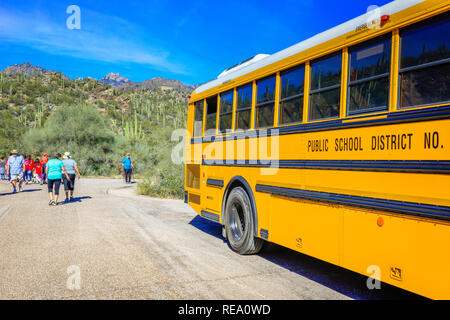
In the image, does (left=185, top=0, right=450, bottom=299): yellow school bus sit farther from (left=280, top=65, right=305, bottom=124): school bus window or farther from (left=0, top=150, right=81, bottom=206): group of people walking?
(left=0, top=150, right=81, bottom=206): group of people walking

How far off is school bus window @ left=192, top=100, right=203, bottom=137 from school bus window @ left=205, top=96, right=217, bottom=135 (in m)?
0.34

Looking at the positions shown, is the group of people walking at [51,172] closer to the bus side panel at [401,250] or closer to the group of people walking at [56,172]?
the group of people walking at [56,172]

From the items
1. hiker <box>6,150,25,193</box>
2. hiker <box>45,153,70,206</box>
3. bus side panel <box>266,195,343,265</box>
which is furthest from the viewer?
hiker <box>6,150,25,193</box>

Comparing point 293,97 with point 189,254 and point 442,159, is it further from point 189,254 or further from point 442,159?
point 189,254

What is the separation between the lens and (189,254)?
6.59 metres

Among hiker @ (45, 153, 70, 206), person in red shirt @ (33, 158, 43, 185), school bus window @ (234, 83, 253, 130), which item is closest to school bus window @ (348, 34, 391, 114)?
school bus window @ (234, 83, 253, 130)

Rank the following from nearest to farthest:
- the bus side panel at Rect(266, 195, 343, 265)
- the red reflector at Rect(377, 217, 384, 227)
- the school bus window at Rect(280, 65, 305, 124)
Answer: the red reflector at Rect(377, 217, 384, 227) < the bus side panel at Rect(266, 195, 343, 265) < the school bus window at Rect(280, 65, 305, 124)

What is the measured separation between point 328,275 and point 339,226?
1.40m

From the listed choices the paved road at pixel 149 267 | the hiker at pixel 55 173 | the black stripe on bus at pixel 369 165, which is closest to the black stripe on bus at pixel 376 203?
the black stripe on bus at pixel 369 165

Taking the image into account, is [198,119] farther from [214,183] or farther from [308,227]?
[308,227]

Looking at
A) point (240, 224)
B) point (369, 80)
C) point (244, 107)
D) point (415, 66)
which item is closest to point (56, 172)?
point (240, 224)

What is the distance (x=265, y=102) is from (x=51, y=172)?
9.23 metres

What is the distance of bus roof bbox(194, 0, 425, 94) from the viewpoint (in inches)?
158
